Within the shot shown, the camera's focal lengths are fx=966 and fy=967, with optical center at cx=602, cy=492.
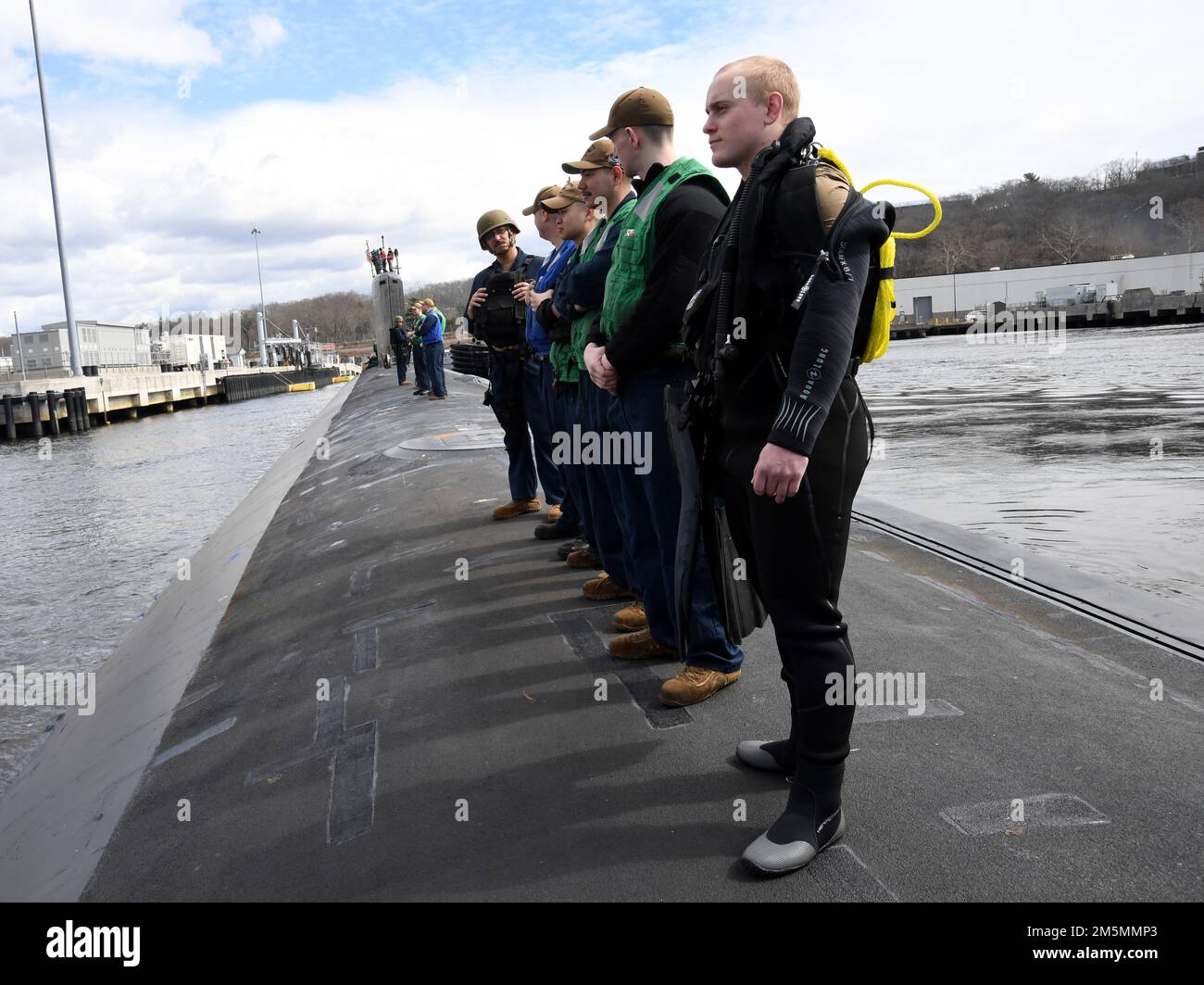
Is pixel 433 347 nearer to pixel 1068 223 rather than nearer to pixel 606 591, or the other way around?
pixel 606 591

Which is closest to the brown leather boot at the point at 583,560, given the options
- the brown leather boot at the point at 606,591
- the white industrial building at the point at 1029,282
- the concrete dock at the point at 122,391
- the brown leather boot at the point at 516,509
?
the brown leather boot at the point at 606,591

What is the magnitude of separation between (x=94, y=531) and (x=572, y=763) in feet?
51.2

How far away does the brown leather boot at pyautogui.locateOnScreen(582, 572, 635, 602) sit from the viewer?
5291 millimetres

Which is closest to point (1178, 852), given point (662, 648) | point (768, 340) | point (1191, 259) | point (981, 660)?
point (981, 660)

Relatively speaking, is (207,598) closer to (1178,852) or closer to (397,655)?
(397,655)

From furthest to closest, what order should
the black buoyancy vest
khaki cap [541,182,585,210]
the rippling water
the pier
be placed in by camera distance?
the pier, the rippling water, khaki cap [541,182,585,210], the black buoyancy vest

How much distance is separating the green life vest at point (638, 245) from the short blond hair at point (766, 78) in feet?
3.30

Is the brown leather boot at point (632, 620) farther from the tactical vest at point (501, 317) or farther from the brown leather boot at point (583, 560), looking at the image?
the tactical vest at point (501, 317)

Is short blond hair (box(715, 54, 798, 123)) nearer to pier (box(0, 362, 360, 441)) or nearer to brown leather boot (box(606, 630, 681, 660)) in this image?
brown leather boot (box(606, 630, 681, 660))

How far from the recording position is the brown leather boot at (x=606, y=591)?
5.29 meters

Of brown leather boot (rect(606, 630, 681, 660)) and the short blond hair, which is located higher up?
the short blond hair

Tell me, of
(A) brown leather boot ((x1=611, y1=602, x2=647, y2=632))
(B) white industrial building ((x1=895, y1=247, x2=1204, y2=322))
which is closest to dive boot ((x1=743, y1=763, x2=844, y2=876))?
(A) brown leather boot ((x1=611, y1=602, x2=647, y2=632))

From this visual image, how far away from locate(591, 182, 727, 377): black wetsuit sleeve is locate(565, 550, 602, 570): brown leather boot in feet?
7.62
